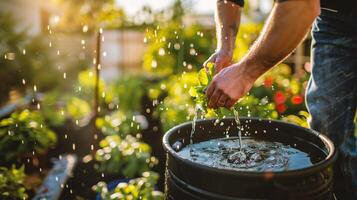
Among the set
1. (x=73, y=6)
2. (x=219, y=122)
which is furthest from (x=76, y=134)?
(x=73, y=6)

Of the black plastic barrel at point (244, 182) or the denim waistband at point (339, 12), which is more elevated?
the denim waistband at point (339, 12)

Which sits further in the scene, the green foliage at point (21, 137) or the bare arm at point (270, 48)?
the green foliage at point (21, 137)

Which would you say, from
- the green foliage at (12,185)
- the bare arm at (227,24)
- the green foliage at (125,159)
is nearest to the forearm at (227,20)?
the bare arm at (227,24)

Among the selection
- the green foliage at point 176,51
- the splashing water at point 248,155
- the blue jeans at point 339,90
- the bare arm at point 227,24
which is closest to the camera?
the splashing water at point 248,155

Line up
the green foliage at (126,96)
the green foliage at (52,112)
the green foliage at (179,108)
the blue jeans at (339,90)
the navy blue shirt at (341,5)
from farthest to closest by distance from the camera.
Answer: the green foliage at (126,96)
the green foliage at (52,112)
the green foliage at (179,108)
the blue jeans at (339,90)
the navy blue shirt at (341,5)

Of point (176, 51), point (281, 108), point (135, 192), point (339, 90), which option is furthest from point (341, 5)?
point (176, 51)

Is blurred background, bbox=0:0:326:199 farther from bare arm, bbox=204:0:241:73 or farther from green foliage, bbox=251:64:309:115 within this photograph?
bare arm, bbox=204:0:241:73

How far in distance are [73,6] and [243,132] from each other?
20.4 meters

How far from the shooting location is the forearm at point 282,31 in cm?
163

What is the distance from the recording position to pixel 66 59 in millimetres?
11789

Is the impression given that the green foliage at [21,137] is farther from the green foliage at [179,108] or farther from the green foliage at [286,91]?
the green foliage at [286,91]

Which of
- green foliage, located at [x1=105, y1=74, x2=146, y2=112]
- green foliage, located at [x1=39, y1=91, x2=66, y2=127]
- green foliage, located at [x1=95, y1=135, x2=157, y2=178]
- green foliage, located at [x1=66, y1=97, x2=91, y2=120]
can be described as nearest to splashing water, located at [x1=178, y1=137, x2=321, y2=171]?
green foliage, located at [x1=95, y1=135, x2=157, y2=178]

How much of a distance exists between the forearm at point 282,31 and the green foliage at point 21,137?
2.71m

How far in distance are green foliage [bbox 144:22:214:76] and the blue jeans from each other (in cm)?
516
